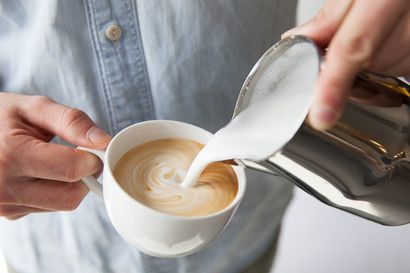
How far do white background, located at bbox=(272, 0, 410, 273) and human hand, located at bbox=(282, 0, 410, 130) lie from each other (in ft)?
2.78

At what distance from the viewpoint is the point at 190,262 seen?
28.8 inches

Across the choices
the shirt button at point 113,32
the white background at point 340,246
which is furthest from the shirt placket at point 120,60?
the white background at point 340,246

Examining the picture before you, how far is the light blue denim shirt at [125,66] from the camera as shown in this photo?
1.93ft

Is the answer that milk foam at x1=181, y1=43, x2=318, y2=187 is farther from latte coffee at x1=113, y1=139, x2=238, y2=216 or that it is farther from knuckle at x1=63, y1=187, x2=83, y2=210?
knuckle at x1=63, y1=187, x2=83, y2=210

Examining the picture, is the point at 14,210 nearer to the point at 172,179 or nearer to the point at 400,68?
the point at 172,179

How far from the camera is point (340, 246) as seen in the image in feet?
4.43

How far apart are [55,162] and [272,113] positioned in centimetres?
22

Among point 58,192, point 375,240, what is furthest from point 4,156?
point 375,240

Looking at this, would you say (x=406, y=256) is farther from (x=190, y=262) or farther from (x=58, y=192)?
(x=58, y=192)

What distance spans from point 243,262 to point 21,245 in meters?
0.32

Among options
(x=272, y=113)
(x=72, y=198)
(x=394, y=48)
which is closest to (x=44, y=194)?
(x=72, y=198)


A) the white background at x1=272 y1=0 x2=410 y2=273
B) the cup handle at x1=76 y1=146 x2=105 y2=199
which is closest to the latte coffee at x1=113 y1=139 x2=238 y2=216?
the cup handle at x1=76 y1=146 x2=105 y2=199

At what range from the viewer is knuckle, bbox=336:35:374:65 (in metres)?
0.38

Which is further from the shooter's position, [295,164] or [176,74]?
[176,74]
